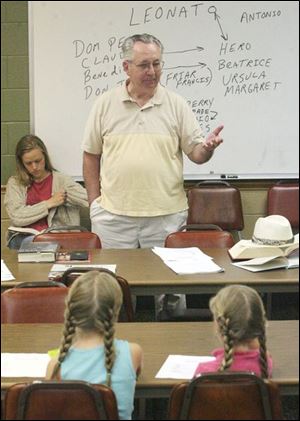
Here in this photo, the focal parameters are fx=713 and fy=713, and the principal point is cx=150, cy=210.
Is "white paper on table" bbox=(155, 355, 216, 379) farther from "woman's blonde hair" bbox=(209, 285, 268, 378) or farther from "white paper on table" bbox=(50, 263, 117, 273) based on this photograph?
"white paper on table" bbox=(50, 263, 117, 273)

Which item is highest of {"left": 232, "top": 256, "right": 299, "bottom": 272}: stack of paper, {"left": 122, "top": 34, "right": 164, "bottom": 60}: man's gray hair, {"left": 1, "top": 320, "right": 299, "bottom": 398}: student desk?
{"left": 122, "top": 34, "right": 164, "bottom": 60}: man's gray hair

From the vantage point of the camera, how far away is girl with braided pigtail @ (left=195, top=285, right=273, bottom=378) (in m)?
1.56

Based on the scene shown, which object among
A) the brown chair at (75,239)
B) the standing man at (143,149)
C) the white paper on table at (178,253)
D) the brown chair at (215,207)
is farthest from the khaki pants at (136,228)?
the brown chair at (215,207)

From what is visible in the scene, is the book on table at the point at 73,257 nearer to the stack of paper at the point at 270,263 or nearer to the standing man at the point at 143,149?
the standing man at the point at 143,149

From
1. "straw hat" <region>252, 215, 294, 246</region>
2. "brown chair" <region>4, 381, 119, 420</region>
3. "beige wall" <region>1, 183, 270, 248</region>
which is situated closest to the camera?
"brown chair" <region>4, 381, 119, 420</region>

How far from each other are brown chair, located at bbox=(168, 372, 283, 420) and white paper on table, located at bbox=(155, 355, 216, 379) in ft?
0.63

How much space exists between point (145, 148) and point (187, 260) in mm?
619

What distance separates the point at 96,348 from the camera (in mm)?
1600

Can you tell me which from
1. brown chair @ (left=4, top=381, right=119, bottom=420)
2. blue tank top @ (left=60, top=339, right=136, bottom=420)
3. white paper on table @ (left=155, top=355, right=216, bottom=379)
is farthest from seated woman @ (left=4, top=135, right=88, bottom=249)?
brown chair @ (left=4, top=381, right=119, bottom=420)

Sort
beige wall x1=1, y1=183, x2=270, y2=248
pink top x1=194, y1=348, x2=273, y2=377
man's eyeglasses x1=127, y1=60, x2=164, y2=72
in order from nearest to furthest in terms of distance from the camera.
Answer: pink top x1=194, y1=348, x2=273, y2=377, man's eyeglasses x1=127, y1=60, x2=164, y2=72, beige wall x1=1, y1=183, x2=270, y2=248

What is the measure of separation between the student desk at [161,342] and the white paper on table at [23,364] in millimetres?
32

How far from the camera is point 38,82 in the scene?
402 centimetres

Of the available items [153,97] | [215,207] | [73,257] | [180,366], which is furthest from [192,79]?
[180,366]

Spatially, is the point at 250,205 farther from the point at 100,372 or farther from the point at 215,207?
the point at 100,372
